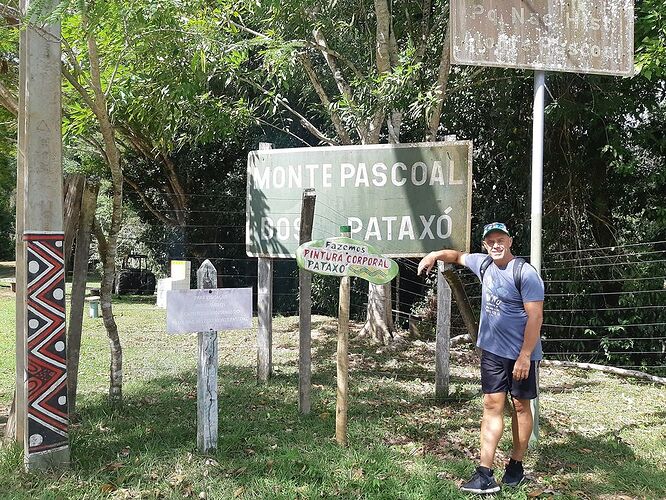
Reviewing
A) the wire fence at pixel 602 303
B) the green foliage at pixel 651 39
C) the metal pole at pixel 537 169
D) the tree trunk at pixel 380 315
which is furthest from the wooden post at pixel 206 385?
the tree trunk at pixel 380 315

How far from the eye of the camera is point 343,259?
4.21m

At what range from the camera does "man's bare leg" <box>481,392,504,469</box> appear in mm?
3639

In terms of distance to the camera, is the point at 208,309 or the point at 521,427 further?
the point at 208,309

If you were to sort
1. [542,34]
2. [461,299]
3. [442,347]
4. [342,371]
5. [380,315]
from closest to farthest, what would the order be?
1. [342,371]
2. [542,34]
3. [461,299]
4. [442,347]
5. [380,315]

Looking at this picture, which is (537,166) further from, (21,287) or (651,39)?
(21,287)

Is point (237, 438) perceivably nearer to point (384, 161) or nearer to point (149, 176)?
point (384, 161)

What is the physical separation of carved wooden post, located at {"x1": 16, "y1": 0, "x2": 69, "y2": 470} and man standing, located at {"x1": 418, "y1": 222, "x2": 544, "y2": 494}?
8.86 feet

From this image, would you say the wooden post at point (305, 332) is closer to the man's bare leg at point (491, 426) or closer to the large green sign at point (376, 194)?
the large green sign at point (376, 194)

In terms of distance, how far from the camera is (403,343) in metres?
9.35

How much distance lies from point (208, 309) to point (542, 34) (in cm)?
331

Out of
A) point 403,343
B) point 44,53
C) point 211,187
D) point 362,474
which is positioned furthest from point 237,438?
point 211,187

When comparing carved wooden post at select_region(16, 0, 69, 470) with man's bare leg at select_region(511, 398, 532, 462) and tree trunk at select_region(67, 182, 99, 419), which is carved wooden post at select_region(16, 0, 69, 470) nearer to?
tree trunk at select_region(67, 182, 99, 419)

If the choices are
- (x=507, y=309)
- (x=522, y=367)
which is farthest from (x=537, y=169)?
(x=522, y=367)

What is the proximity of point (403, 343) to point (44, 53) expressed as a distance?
701 cm
